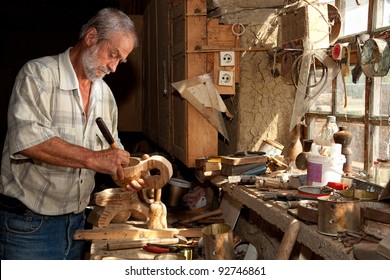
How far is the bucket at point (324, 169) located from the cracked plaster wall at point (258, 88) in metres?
1.12

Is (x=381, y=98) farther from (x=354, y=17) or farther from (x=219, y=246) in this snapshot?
(x=219, y=246)

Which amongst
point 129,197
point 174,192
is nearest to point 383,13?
point 129,197

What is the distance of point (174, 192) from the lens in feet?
13.9

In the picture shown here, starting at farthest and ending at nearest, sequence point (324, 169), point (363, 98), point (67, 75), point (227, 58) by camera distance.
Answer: point (227, 58), point (363, 98), point (67, 75), point (324, 169)

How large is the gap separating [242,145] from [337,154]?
1173 millimetres

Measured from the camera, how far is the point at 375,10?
9.41 feet

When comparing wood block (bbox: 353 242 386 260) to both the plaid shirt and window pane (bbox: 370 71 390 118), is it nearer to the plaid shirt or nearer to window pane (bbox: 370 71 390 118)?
window pane (bbox: 370 71 390 118)

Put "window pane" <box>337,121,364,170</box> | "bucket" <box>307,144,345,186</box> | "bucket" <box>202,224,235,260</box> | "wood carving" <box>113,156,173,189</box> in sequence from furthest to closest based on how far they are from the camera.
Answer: "window pane" <box>337,121,364,170</box> < "wood carving" <box>113,156,173,189</box> < "bucket" <box>307,144,345,186</box> < "bucket" <box>202,224,235,260</box>

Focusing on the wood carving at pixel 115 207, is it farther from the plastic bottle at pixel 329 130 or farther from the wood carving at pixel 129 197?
the plastic bottle at pixel 329 130

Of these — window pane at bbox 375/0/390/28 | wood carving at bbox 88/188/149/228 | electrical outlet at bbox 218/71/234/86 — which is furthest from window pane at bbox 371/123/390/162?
wood carving at bbox 88/188/149/228

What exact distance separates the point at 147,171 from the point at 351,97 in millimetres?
1388

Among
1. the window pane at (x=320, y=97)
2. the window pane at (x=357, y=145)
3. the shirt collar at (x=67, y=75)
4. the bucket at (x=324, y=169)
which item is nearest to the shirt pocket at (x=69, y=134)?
the shirt collar at (x=67, y=75)

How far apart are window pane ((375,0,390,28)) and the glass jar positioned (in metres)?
0.79

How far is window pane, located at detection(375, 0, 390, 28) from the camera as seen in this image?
2.76 meters
